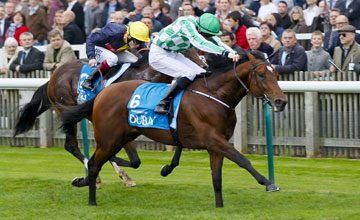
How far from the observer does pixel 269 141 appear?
7648 mm

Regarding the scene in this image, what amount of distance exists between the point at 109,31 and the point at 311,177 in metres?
2.73

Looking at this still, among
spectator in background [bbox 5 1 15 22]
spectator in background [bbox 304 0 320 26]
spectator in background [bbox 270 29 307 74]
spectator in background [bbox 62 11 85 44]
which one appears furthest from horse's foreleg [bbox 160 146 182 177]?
spectator in background [bbox 5 1 15 22]

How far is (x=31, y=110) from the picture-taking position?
30.6 ft

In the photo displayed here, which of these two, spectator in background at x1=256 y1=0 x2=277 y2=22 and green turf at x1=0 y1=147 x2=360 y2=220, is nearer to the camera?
green turf at x1=0 y1=147 x2=360 y2=220

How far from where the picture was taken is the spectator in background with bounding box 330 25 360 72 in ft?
31.6

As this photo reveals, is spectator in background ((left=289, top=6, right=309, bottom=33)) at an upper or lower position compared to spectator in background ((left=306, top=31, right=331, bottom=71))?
upper

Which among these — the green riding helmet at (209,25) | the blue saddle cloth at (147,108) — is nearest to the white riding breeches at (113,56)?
the blue saddle cloth at (147,108)

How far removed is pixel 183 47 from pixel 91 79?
1604 millimetres

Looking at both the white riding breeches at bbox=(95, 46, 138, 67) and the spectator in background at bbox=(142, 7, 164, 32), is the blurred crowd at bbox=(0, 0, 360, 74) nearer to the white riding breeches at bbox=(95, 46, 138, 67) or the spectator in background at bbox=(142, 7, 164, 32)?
the spectator in background at bbox=(142, 7, 164, 32)

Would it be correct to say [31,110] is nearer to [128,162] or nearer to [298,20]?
[128,162]

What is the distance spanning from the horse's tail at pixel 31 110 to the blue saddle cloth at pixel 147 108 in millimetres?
2418

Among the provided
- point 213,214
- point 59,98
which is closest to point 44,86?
point 59,98

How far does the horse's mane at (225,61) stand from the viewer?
6797mm

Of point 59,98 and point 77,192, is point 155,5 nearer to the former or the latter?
point 59,98
